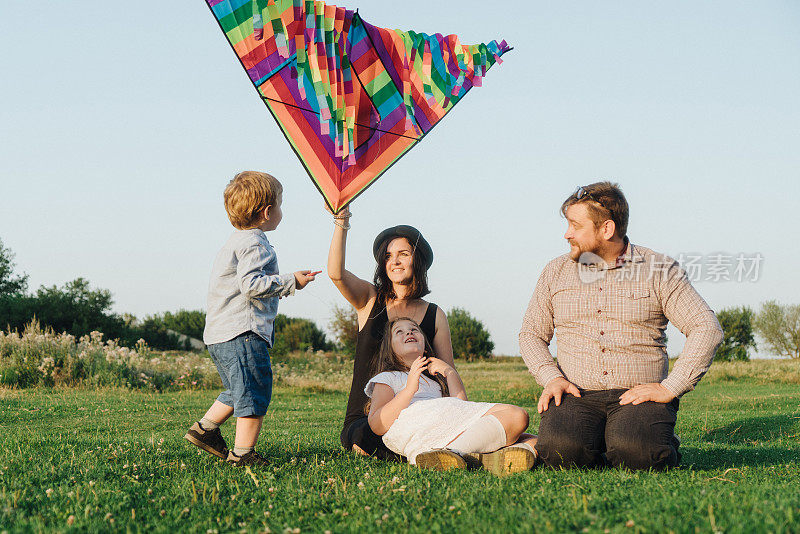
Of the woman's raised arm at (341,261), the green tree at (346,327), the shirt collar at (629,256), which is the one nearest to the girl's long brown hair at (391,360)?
the woman's raised arm at (341,261)

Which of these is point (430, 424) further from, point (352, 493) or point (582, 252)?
point (582, 252)

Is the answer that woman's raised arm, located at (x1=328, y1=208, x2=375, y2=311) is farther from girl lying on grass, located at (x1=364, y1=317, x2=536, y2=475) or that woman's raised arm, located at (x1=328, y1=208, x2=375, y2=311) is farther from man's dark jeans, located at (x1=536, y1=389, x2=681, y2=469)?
man's dark jeans, located at (x1=536, y1=389, x2=681, y2=469)

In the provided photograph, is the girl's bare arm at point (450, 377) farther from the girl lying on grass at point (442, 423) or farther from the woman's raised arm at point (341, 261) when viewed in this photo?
the woman's raised arm at point (341, 261)

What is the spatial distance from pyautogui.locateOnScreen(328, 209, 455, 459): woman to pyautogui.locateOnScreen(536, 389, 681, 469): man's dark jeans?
1.21 m

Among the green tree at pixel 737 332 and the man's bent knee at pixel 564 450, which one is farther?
the green tree at pixel 737 332

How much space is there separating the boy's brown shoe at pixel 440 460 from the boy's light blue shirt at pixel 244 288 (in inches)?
52.6

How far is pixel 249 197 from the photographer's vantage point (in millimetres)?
4871

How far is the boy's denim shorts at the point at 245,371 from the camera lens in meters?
4.58

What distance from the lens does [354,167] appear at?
5594mm

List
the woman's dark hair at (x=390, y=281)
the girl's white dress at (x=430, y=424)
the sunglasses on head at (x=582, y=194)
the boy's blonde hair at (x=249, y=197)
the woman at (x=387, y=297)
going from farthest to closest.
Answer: the woman's dark hair at (x=390, y=281)
the woman at (x=387, y=297)
the boy's blonde hair at (x=249, y=197)
the sunglasses on head at (x=582, y=194)
the girl's white dress at (x=430, y=424)

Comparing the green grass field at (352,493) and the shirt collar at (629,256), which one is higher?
the shirt collar at (629,256)

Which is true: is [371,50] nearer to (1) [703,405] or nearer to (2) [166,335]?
(1) [703,405]

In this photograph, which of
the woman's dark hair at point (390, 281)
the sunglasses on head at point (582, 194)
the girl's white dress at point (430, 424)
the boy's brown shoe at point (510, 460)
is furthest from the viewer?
the woman's dark hair at point (390, 281)

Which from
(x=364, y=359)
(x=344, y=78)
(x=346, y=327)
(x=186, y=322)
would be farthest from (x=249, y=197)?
(x=186, y=322)
